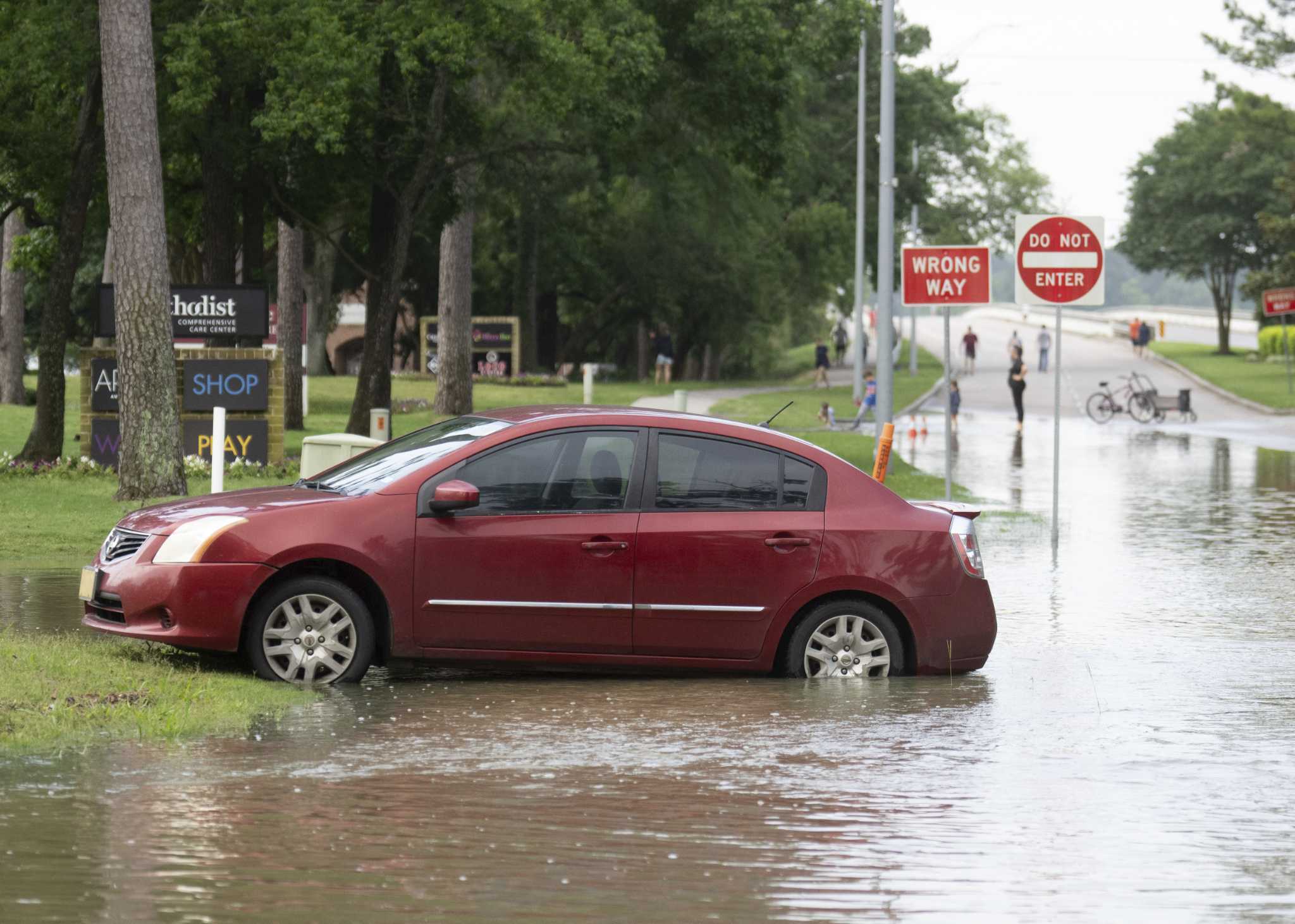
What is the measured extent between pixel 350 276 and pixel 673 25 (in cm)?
3078

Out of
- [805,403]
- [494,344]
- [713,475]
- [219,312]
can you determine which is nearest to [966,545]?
[713,475]

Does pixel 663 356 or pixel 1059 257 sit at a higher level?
pixel 663 356

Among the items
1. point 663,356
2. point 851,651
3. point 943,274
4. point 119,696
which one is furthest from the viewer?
point 663,356

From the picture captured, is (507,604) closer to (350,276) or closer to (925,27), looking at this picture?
(350,276)

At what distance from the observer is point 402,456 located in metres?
9.80

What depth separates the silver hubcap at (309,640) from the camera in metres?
9.08

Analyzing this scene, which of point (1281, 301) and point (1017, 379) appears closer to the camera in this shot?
point (1017, 379)

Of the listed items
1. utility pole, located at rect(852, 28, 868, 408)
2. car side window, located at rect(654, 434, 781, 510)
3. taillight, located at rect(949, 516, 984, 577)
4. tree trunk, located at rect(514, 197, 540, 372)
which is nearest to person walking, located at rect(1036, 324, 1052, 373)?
utility pole, located at rect(852, 28, 868, 408)

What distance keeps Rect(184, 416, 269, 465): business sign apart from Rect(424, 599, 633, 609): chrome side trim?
13.9m

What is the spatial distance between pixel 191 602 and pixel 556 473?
1886 millimetres

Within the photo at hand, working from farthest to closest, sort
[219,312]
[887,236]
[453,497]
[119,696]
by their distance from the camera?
[887,236] → [219,312] → [453,497] → [119,696]

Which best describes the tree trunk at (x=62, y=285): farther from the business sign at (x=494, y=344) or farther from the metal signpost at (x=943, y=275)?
the business sign at (x=494, y=344)

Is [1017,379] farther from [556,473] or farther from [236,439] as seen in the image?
[556,473]

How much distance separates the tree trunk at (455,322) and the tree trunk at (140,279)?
16.4m
